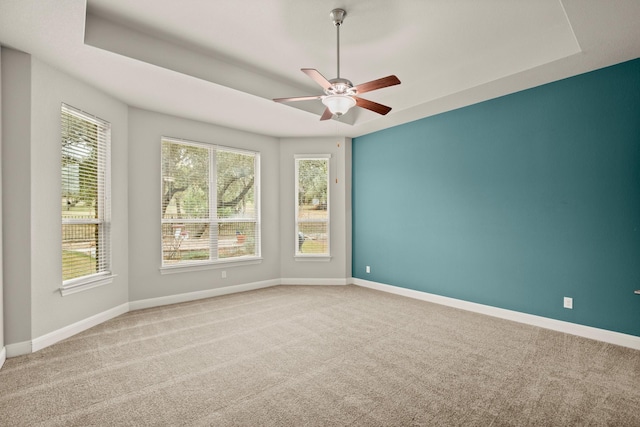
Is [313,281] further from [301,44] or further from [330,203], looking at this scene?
[301,44]

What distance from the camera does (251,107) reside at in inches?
173

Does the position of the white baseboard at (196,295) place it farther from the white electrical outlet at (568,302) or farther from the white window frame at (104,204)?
the white electrical outlet at (568,302)

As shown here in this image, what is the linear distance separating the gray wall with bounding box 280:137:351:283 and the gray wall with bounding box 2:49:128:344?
3.25 meters

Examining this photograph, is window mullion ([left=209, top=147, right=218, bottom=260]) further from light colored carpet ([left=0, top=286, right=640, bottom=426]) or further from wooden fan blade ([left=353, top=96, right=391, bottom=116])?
wooden fan blade ([left=353, top=96, right=391, bottom=116])

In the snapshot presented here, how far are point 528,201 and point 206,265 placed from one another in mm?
4649

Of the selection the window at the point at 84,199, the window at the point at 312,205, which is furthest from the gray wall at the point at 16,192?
the window at the point at 312,205

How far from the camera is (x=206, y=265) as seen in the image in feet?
17.0

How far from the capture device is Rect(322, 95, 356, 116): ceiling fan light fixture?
2.95 metres

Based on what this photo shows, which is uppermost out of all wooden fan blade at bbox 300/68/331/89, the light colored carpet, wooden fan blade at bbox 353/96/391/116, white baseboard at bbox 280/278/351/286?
wooden fan blade at bbox 300/68/331/89

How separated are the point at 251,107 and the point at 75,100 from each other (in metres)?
1.97

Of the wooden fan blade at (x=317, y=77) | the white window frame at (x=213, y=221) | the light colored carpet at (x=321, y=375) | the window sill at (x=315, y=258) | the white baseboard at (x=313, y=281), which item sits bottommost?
the light colored carpet at (x=321, y=375)

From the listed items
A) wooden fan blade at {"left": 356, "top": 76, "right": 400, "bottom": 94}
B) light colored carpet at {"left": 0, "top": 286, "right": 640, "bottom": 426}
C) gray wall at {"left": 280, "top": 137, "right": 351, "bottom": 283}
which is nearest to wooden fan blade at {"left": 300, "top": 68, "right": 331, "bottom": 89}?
wooden fan blade at {"left": 356, "top": 76, "right": 400, "bottom": 94}

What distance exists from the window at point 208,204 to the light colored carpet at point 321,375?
4.24 ft

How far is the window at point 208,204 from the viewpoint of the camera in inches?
193
